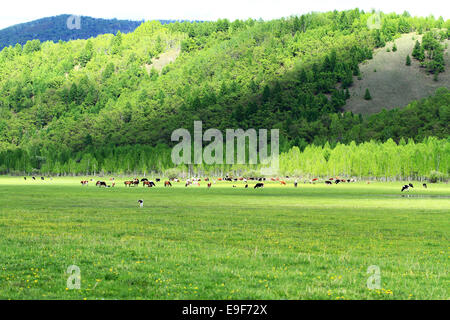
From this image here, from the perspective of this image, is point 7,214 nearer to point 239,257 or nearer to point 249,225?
point 249,225

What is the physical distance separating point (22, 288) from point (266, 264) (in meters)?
9.65

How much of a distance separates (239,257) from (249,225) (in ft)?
48.6

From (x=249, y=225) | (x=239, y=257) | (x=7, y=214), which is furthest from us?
(x=7, y=214)

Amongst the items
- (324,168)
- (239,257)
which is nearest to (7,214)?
(239,257)

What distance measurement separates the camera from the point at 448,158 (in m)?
153

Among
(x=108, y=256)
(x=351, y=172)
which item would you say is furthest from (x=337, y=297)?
(x=351, y=172)

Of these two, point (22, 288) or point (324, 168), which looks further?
point (324, 168)

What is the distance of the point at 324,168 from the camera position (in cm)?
18875

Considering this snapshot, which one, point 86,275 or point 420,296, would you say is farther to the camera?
point 86,275

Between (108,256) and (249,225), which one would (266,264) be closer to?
(108,256)

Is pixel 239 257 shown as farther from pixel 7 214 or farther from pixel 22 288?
pixel 7 214
